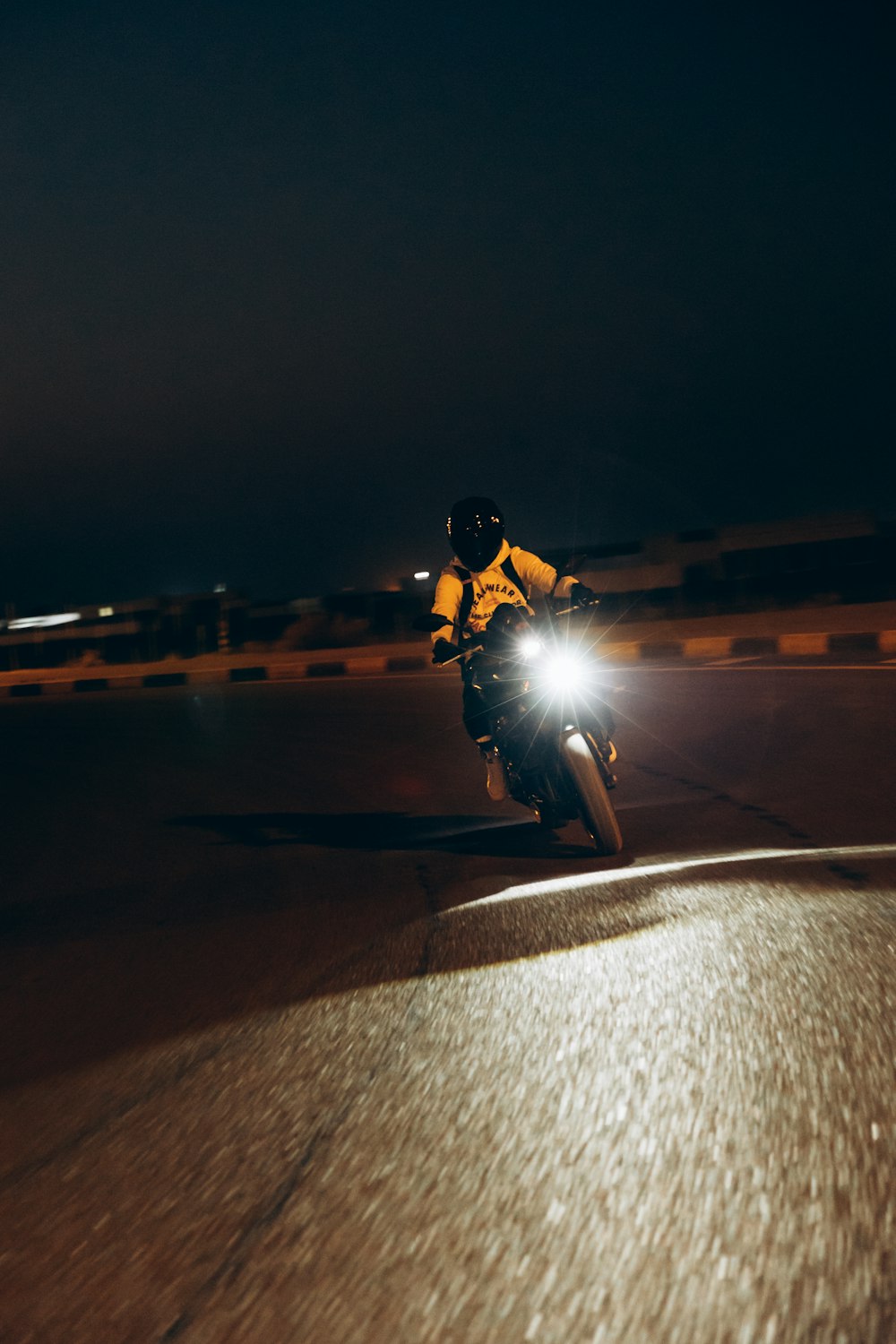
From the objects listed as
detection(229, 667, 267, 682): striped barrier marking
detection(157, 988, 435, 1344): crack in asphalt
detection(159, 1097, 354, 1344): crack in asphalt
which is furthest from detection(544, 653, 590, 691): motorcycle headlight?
detection(229, 667, 267, 682): striped barrier marking

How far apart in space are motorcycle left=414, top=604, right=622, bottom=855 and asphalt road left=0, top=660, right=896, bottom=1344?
0.32m

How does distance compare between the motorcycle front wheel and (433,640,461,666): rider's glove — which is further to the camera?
(433,640,461,666): rider's glove

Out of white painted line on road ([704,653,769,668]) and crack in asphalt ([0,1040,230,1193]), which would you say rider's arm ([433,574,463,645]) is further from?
white painted line on road ([704,653,769,668])

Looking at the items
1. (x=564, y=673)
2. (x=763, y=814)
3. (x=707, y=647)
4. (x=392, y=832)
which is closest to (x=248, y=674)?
(x=707, y=647)

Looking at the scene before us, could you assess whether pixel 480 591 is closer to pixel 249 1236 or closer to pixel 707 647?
pixel 249 1236

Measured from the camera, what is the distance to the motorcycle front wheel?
23.0 ft

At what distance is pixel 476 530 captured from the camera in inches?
295

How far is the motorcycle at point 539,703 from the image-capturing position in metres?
7.37

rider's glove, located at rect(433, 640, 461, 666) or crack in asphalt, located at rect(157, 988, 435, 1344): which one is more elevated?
rider's glove, located at rect(433, 640, 461, 666)

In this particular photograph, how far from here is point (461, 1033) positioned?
12.9 ft

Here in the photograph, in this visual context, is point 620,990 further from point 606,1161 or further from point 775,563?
point 775,563

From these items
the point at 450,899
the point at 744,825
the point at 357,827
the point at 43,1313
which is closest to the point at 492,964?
the point at 450,899

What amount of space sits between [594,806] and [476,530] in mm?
1493

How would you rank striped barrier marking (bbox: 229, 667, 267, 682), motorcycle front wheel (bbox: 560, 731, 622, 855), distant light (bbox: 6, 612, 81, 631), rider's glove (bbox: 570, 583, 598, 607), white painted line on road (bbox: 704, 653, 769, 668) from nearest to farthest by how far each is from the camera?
motorcycle front wheel (bbox: 560, 731, 622, 855)
rider's glove (bbox: 570, 583, 598, 607)
white painted line on road (bbox: 704, 653, 769, 668)
striped barrier marking (bbox: 229, 667, 267, 682)
distant light (bbox: 6, 612, 81, 631)
